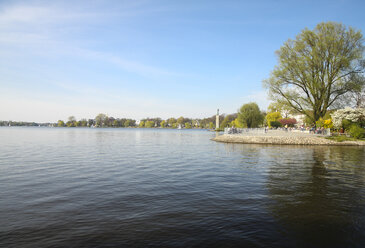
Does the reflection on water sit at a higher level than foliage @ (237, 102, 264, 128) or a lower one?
lower

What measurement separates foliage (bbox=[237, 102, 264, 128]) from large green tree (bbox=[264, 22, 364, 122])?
1404 inches

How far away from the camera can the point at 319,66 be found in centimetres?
3709

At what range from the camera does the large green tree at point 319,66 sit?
35.8 metres

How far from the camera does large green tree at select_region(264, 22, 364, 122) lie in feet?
118

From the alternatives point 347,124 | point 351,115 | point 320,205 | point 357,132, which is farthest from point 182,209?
point 347,124

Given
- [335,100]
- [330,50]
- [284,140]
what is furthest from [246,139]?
[330,50]

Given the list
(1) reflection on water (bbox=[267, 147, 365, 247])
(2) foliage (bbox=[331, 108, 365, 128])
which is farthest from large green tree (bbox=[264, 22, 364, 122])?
(1) reflection on water (bbox=[267, 147, 365, 247])

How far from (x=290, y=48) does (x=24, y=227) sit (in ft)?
139

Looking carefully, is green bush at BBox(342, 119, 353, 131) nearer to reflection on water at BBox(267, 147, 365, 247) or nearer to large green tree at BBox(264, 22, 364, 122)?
large green tree at BBox(264, 22, 364, 122)

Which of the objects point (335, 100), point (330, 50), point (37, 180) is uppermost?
point (330, 50)

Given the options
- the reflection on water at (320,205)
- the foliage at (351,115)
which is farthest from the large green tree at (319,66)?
the reflection on water at (320,205)

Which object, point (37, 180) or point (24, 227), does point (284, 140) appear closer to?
point (37, 180)

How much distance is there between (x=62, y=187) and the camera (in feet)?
35.6

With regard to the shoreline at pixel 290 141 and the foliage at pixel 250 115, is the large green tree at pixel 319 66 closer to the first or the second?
the shoreline at pixel 290 141
